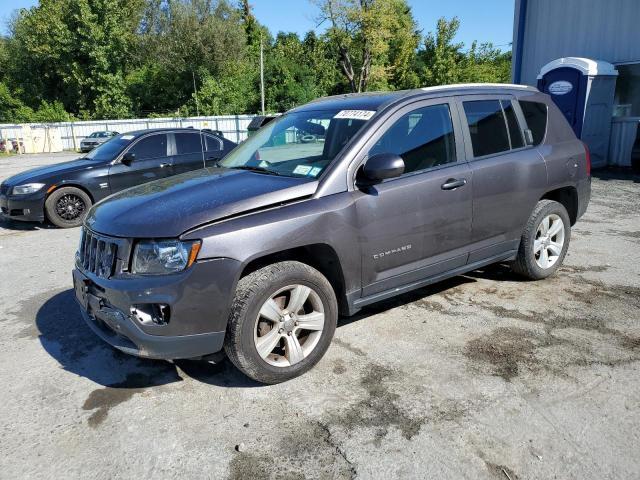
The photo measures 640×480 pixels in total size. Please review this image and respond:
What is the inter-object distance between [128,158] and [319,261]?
6.30 meters

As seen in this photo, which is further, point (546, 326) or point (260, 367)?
point (546, 326)

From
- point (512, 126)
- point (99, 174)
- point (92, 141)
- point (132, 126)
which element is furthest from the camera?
point (132, 126)

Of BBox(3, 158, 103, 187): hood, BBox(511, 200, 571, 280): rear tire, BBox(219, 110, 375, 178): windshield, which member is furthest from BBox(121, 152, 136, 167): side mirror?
BBox(511, 200, 571, 280): rear tire

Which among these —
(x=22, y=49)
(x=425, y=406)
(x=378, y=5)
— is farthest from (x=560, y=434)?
(x=22, y=49)

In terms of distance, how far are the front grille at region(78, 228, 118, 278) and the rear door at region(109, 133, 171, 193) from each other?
541cm

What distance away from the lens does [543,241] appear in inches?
192

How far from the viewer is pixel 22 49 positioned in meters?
45.6

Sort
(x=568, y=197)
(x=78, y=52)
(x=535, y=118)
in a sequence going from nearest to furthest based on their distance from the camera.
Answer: (x=535, y=118), (x=568, y=197), (x=78, y=52)

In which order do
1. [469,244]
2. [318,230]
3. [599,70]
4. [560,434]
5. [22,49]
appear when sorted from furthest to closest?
1. [22,49]
2. [599,70]
3. [469,244]
4. [318,230]
5. [560,434]

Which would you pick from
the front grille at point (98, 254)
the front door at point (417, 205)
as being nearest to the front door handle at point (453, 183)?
the front door at point (417, 205)

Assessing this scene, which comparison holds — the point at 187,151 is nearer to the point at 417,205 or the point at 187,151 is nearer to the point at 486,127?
the point at 486,127

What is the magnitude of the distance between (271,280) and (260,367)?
0.56 m

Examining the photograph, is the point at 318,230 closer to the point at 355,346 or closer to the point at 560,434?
the point at 355,346

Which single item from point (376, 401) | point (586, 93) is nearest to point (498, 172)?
point (376, 401)
